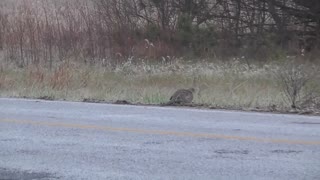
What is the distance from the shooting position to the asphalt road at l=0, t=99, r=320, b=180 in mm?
6301

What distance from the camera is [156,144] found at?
300 inches

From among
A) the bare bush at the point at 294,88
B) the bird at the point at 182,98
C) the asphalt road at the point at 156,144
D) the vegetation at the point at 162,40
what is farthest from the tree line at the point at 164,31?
the asphalt road at the point at 156,144

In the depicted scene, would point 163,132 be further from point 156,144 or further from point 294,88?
point 294,88

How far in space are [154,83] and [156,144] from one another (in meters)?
9.13

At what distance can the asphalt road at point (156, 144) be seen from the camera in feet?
20.7

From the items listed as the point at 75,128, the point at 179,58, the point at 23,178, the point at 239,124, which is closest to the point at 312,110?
the point at 239,124


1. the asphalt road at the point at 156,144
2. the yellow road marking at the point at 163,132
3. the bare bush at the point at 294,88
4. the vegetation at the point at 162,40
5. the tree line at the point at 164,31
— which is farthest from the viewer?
the tree line at the point at 164,31

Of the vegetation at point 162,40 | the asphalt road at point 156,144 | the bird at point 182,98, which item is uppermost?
the vegetation at point 162,40

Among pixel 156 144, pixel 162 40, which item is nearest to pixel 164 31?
pixel 162 40

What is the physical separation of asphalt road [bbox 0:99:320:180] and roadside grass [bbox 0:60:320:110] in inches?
78.3

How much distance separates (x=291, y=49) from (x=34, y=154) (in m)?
15.5

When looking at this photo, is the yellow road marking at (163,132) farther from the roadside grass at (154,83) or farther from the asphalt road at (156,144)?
the roadside grass at (154,83)

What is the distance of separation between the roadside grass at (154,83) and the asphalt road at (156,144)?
1989 mm

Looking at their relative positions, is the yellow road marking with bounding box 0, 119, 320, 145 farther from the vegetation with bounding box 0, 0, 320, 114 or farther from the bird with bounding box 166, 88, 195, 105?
the vegetation with bounding box 0, 0, 320, 114
